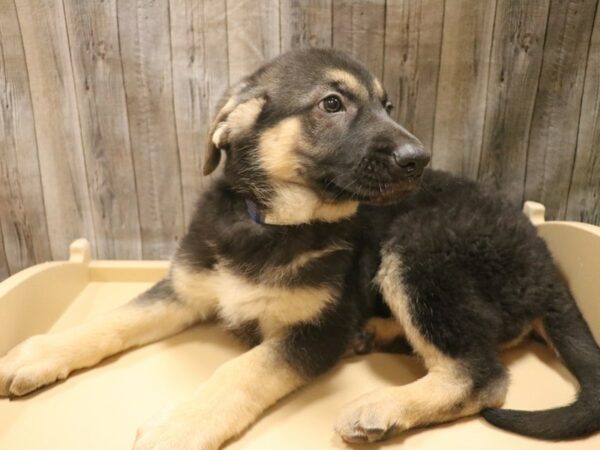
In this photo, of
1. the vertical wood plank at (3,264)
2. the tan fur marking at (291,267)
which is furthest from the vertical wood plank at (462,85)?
the vertical wood plank at (3,264)

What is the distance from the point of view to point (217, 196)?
218 cm

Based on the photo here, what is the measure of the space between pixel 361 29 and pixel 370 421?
1.73 metres

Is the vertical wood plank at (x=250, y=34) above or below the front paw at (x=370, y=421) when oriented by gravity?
above

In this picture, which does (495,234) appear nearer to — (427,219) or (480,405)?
(427,219)

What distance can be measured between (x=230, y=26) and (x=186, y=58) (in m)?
0.26

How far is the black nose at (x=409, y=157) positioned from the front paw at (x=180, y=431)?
1.02 metres

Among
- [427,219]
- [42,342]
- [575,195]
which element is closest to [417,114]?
[427,219]

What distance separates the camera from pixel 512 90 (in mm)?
2543

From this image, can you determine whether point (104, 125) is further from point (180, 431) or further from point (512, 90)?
point (512, 90)

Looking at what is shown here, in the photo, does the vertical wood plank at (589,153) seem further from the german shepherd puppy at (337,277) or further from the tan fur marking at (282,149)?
the tan fur marking at (282,149)

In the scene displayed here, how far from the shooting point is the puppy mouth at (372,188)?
Answer: 1.79 m

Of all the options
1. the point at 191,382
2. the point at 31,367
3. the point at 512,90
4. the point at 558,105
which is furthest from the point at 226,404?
the point at 558,105

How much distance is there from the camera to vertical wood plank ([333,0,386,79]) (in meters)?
2.44

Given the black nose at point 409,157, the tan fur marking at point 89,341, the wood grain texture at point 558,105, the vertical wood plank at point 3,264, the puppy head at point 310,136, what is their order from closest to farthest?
the black nose at point 409,157 < the puppy head at point 310,136 < the tan fur marking at point 89,341 < the wood grain texture at point 558,105 < the vertical wood plank at point 3,264
